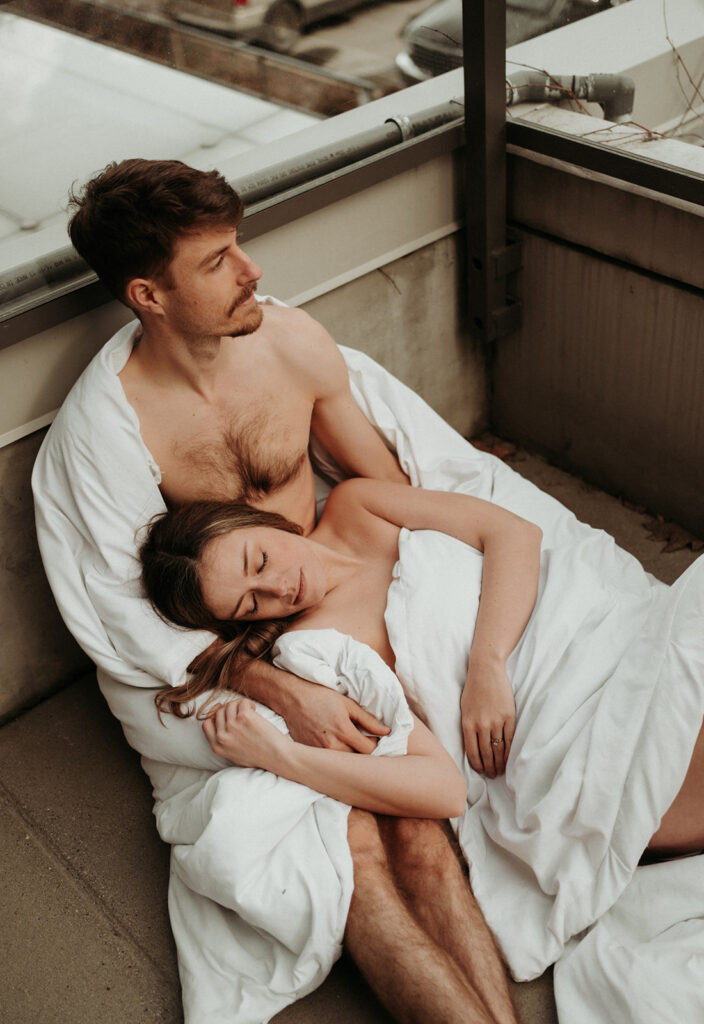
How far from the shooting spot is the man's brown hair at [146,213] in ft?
6.33

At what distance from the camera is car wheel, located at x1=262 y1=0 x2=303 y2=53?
2.68 m

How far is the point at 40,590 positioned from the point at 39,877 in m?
0.65

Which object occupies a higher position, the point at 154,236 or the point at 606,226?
the point at 154,236

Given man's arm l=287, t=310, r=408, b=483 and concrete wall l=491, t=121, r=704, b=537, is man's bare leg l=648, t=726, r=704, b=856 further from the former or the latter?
concrete wall l=491, t=121, r=704, b=537

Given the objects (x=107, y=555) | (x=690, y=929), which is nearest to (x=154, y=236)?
(x=107, y=555)

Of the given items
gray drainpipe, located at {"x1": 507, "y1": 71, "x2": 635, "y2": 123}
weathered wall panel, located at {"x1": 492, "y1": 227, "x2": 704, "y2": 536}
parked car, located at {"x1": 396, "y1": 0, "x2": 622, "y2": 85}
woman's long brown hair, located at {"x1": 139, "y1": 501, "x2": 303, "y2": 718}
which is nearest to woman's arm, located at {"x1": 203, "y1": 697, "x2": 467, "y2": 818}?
woman's long brown hair, located at {"x1": 139, "y1": 501, "x2": 303, "y2": 718}

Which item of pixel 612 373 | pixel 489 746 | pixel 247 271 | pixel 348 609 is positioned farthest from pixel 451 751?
pixel 612 373

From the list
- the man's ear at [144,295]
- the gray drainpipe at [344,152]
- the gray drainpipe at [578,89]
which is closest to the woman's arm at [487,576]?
the man's ear at [144,295]

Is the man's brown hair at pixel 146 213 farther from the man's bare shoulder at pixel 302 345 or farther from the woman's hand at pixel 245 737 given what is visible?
the woman's hand at pixel 245 737

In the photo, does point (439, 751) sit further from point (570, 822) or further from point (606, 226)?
point (606, 226)

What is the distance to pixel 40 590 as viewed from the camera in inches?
96.7

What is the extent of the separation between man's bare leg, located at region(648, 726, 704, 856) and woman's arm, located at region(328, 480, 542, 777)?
1.03 feet

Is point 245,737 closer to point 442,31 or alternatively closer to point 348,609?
point 348,609

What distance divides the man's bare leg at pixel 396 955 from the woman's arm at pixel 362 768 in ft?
0.28
